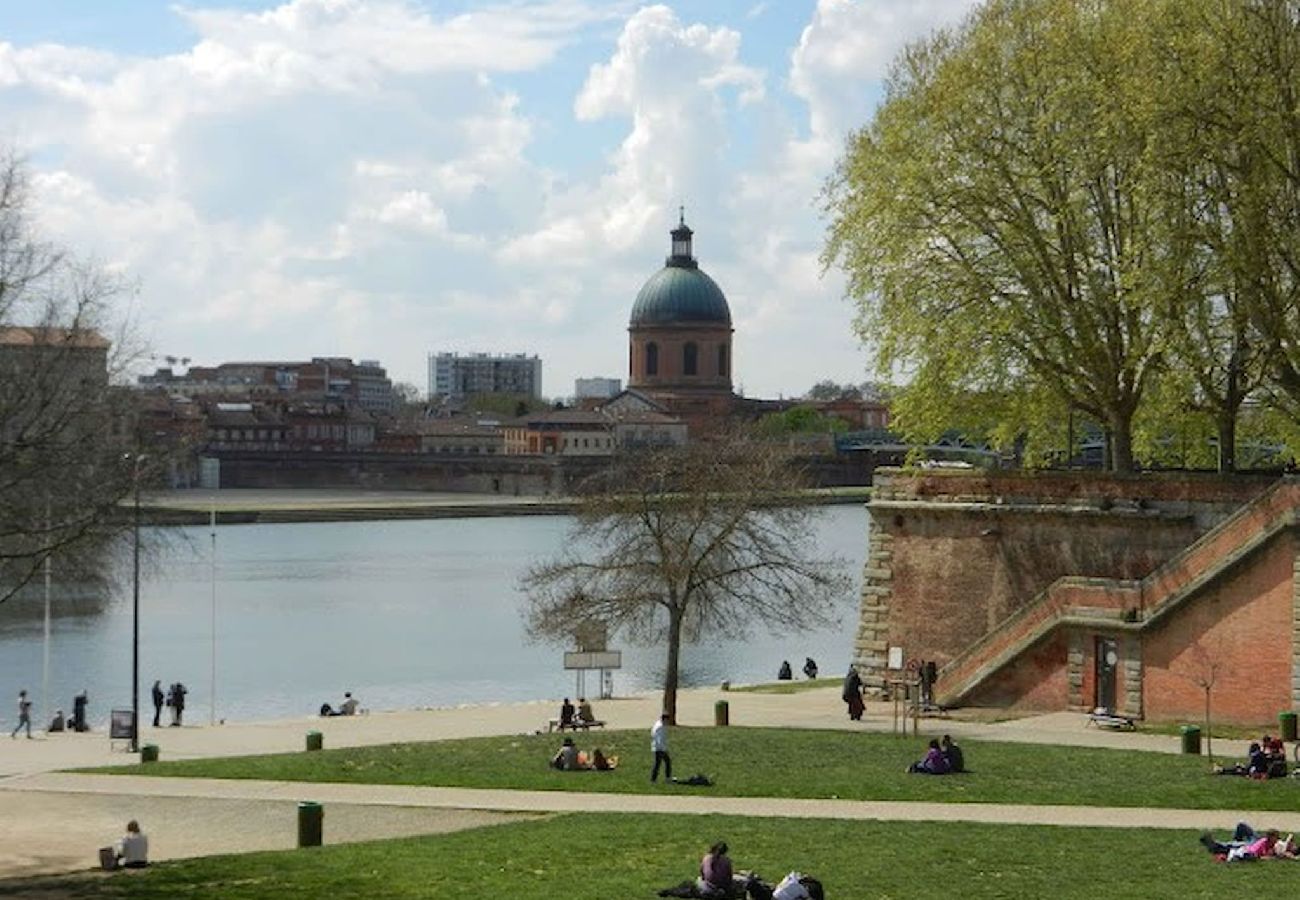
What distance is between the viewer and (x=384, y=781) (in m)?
30.8

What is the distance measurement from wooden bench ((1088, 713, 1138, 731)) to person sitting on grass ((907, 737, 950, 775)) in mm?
6828

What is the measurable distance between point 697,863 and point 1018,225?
22.3 m

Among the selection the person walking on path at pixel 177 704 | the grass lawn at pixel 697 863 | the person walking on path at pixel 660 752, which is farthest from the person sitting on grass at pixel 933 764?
the person walking on path at pixel 177 704

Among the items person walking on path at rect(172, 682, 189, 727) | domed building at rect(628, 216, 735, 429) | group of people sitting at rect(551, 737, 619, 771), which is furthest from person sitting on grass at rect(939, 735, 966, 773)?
domed building at rect(628, 216, 735, 429)

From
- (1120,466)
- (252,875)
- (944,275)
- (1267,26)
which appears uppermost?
(1267,26)

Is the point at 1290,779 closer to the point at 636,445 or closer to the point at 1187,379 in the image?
the point at 1187,379

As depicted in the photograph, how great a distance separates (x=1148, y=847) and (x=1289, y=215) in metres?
18.5

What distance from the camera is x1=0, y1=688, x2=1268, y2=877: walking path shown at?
26.1 m

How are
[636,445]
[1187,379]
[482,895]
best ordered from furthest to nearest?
1. [636,445]
2. [1187,379]
3. [482,895]

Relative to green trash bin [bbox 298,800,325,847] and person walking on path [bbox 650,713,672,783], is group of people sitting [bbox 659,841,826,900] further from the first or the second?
person walking on path [bbox 650,713,672,783]

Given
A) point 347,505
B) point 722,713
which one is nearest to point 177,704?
point 722,713

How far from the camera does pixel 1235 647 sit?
117 feet

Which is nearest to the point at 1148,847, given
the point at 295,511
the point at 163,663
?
the point at 163,663

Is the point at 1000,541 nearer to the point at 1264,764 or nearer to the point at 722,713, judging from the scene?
the point at 722,713
